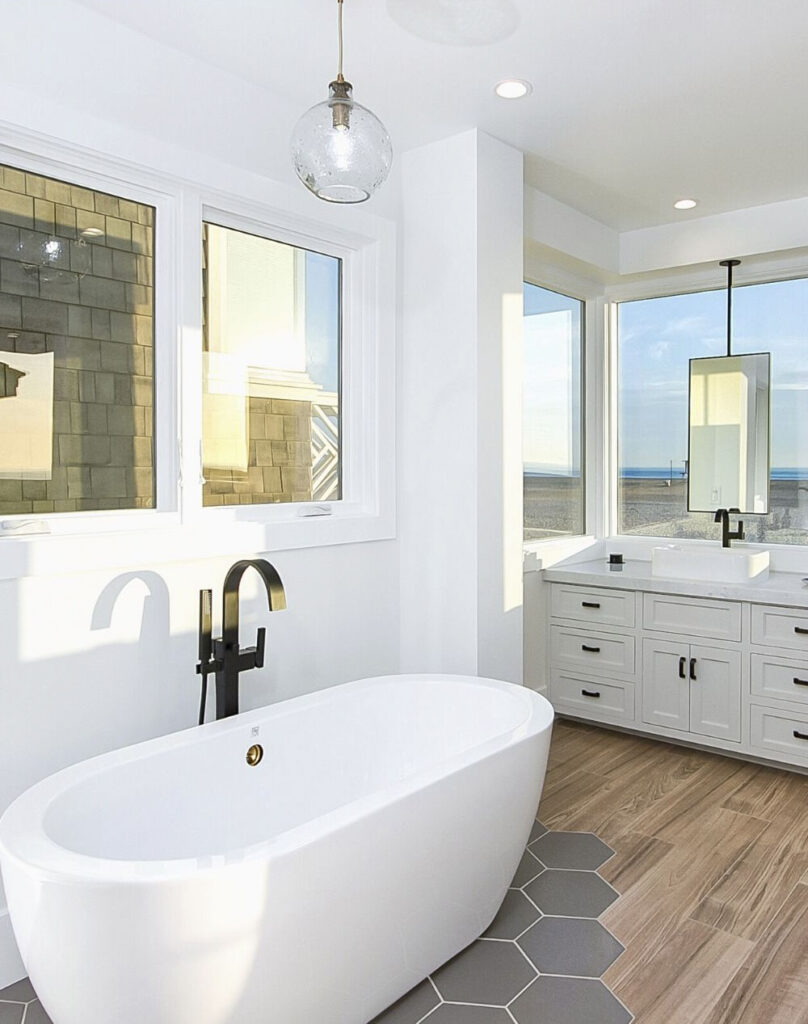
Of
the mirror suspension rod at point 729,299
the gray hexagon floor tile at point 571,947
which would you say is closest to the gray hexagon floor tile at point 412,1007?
the gray hexagon floor tile at point 571,947

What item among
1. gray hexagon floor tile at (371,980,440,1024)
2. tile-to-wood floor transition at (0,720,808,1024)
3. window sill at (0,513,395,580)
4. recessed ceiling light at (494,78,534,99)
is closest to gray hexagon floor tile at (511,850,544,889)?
tile-to-wood floor transition at (0,720,808,1024)

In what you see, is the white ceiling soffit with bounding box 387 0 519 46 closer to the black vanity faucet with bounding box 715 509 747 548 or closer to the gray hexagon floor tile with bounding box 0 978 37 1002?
the black vanity faucet with bounding box 715 509 747 548

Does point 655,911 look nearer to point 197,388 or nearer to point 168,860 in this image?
point 168,860

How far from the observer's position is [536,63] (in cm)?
254

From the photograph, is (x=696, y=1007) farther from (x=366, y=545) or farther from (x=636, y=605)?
(x=636, y=605)

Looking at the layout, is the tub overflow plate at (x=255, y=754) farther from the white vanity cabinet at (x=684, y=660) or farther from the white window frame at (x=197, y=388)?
the white vanity cabinet at (x=684, y=660)

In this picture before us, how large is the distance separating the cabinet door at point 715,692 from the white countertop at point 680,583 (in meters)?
0.27

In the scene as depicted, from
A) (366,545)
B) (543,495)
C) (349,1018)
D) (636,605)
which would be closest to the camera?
(349,1018)

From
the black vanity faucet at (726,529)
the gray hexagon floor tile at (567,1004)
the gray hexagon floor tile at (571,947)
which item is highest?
the black vanity faucet at (726,529)

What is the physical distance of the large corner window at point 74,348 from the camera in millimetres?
2223

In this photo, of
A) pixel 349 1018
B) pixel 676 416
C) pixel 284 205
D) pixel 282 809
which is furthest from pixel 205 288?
pixel 676 416

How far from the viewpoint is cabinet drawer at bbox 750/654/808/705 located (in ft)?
11.3

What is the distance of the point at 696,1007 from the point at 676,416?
3110 mm

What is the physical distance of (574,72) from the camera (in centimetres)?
260
